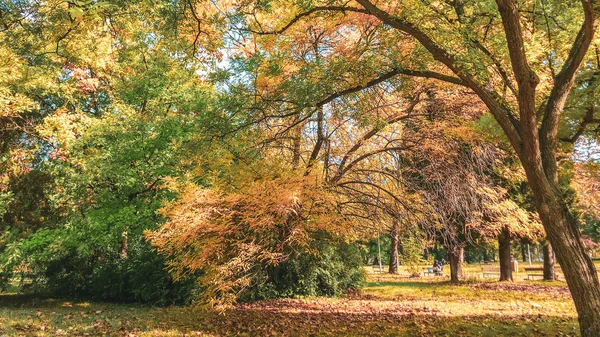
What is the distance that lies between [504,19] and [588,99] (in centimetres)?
344

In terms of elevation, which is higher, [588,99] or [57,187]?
[588,99]

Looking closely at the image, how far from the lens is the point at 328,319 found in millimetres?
9703

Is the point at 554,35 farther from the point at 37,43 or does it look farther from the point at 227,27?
the point at 37,43

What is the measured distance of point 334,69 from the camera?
26.2 feet

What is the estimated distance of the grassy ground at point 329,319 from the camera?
788 cm

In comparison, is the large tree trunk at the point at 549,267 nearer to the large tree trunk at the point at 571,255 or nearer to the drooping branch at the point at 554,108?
the drooping branch at the point at 554,108

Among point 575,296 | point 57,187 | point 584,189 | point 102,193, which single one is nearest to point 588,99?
point 575,296

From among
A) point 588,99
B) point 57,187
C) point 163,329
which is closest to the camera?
point 588,99

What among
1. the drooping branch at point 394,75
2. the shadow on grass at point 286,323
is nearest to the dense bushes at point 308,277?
the shadow on grass at point 286,323

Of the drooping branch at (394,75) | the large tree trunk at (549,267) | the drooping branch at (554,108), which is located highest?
the drooping branch at (394,75)

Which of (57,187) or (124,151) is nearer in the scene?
(124,151)

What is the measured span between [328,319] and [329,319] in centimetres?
2

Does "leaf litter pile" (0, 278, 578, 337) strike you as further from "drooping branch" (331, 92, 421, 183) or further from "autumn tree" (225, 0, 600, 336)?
"drooping branch" (331, 92, 421, 183)

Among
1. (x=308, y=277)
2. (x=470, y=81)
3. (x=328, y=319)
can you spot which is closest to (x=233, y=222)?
A: (x=328, y=319)
